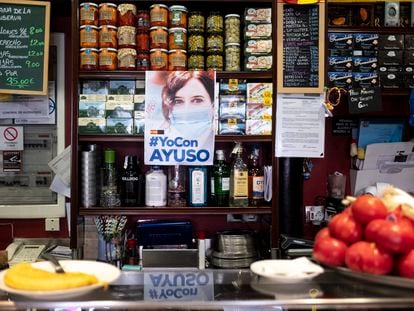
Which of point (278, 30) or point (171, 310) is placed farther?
point (278, 30)

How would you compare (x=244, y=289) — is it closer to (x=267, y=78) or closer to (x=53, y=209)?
(x=267, y=78)

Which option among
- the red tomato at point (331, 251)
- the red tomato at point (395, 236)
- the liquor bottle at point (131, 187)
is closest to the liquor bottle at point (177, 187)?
the liquor bottle at point (131, 187)

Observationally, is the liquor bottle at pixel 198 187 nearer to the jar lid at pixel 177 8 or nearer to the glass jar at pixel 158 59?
the glass jar at pixel 158 59

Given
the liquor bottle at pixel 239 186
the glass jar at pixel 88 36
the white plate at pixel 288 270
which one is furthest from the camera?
the liquor bottle at pixel 239 186

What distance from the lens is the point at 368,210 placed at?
1240 millimetres

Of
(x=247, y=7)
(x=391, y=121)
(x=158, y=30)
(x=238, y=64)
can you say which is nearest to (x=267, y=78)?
(x=238, y=64)

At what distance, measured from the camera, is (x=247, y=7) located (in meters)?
2.79

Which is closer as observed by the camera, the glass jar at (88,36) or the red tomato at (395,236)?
the red tomato at (395,236)

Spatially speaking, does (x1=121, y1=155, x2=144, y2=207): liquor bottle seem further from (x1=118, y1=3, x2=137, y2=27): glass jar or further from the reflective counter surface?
the reflective counter surface

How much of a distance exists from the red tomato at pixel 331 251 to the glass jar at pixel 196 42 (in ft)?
5.65

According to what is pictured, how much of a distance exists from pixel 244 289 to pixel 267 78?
5.50 feet

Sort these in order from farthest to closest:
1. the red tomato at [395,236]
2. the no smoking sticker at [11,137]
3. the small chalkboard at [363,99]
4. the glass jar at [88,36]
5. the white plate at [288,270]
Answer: the no smoking sticker at [11,137]
the small chalkboard at [363,99]
the glass jar at [88,36]
the white plate at [288,270]
the red tomato at [395,236]

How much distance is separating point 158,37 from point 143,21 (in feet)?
0.46

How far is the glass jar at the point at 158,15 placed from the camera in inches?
106
